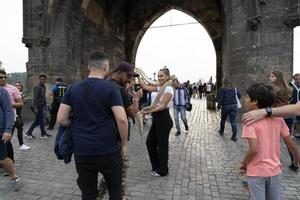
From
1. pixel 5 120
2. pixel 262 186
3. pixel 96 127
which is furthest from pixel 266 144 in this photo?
pixel 5 120

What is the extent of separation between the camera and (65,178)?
15.6 ft

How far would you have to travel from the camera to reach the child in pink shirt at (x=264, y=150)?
243cm

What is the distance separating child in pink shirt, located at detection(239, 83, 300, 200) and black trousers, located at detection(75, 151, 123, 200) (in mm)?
1058

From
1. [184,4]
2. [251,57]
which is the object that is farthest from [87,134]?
[184,4]

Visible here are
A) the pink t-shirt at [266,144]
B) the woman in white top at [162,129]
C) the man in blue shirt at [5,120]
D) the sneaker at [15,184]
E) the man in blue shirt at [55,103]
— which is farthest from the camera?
the man in blue shirt at [55,103]

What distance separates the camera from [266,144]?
245 centimetres

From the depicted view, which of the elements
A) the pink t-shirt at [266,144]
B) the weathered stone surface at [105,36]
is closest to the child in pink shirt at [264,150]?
the pink t-shirt at [266,144]

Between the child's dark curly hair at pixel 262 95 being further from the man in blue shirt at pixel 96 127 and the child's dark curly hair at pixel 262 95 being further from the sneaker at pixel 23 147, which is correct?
the sneaker at pixel 23 147

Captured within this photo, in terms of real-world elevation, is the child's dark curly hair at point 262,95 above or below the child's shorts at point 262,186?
above

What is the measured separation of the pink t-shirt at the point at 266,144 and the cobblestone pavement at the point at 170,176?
1661 mm

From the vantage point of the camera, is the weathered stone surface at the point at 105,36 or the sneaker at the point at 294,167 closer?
the sneaker at the point at 294,167

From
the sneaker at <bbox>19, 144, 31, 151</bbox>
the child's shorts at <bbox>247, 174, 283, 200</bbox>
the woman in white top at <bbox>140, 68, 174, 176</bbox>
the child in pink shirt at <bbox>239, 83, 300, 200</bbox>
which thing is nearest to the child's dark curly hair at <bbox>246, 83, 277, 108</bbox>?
the child in pink shirt at <bbox>239, 83, 300, 200</bbox>

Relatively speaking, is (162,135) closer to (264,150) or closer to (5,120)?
(5,120)

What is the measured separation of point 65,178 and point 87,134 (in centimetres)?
248
